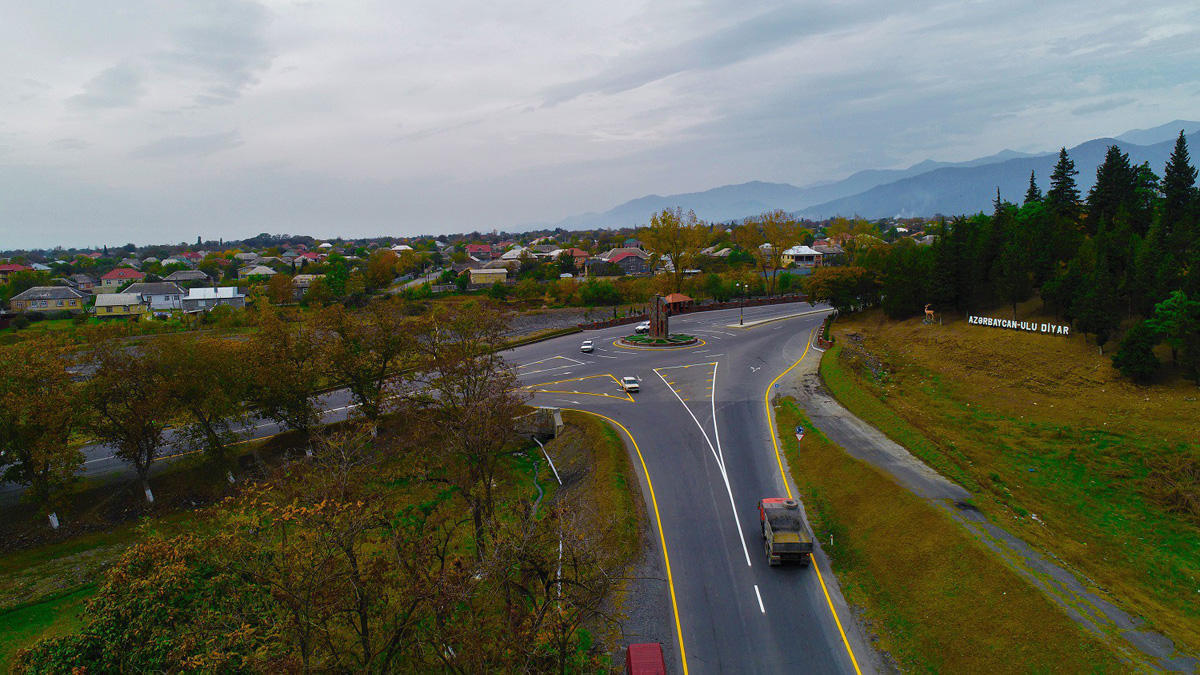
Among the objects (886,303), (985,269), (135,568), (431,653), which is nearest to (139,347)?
(135,568)

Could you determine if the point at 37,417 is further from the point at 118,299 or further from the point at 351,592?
the point at 118,299

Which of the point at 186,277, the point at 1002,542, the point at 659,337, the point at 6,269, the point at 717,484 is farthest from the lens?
the point at 6,269

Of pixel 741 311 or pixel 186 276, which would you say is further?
pixel 186 276

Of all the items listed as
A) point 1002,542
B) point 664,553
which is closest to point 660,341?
point 664,553

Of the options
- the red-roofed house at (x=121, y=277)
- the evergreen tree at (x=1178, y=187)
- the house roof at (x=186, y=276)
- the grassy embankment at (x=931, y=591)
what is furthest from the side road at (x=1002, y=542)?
the red-roofed house at (x=121, y=277)

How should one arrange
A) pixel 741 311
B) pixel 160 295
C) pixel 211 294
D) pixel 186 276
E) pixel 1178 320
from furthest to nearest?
1. pixel 186 276
2. pixel 211 294
3. pixel 160 295
4. pixel 741 311
5. pixel 1178 320

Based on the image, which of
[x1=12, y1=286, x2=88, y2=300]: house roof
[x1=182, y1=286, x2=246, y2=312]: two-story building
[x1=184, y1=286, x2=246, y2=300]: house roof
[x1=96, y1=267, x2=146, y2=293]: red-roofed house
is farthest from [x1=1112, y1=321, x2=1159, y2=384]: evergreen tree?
[x1=96, y1=267, x2=146, y2=293]: red-roofed house

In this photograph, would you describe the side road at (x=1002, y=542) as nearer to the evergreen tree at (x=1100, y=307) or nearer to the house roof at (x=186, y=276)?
the evergreen tree at (x=1100, y=307)
